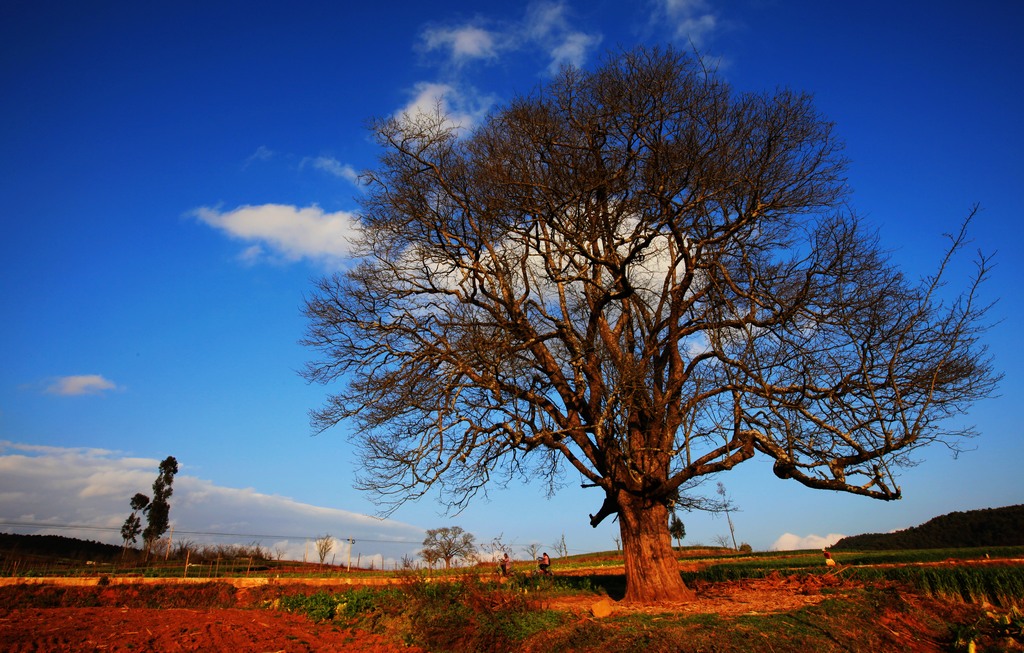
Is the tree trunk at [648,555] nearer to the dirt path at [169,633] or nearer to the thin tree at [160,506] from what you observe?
the dirt path at [169,633]

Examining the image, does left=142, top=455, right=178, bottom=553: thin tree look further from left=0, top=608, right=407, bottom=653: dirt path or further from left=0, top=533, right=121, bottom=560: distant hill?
left=0, top=608, right=407, bottom=653: dirt path

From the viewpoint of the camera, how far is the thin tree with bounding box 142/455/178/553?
116 ft

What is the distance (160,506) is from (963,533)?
54878mm

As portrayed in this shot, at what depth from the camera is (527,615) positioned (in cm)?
893

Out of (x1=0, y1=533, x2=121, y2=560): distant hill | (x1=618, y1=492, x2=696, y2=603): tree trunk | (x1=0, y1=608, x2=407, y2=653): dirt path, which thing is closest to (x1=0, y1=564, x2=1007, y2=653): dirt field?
(x1=0, y1=608, x2=407, y2=653): dirt path

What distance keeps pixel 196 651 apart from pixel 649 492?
7.62m

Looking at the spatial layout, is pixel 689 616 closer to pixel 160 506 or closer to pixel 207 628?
pixel 207 628

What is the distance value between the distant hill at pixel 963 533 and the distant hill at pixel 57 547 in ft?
172

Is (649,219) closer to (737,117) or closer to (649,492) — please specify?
(737,117)

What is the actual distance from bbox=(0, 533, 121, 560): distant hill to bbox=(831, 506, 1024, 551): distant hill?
52.4 m

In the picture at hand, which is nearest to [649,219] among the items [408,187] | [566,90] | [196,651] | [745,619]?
[566,90]

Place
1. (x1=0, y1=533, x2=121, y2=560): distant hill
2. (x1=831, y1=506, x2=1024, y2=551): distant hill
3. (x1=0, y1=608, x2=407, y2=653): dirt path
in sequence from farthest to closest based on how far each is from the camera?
(x1=831, y1=506, x2=1024, y2=551): distant hill < (x1=0, y1=533, x2=121, y2=560): distant hill < (x1=0, y1=608, x2=407, y2=653): dirt path

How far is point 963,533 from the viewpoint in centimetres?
3978

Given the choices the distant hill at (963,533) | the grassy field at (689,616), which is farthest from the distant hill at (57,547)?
the distant hill at (963,533)
